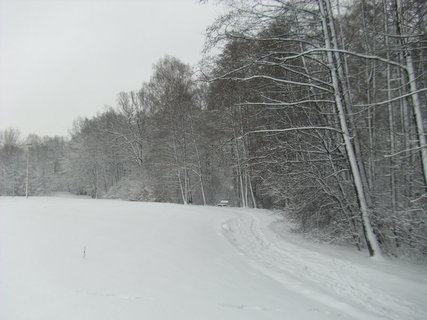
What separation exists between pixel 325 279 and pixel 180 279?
3080 millimetres

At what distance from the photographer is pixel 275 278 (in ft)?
17.7

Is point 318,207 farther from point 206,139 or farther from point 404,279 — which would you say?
point 206,139

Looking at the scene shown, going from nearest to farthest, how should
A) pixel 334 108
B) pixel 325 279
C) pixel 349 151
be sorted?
pixel 325 279 < pixel 349 151 < pixel 334 108

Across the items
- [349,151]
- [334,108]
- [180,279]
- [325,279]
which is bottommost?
[325,279]

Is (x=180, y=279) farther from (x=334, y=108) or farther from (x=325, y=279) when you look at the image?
(x=334, y=108)

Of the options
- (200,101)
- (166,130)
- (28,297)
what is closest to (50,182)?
(166,130)

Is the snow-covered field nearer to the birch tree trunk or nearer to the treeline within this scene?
the birch tree trunk

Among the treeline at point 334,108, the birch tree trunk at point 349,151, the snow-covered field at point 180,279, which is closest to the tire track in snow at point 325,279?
the snow-covered field at point 180,279

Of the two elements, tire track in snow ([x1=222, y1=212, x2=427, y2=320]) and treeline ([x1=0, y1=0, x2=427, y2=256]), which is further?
treeline ([x1=0, y1=0, x2=427, y2=256])

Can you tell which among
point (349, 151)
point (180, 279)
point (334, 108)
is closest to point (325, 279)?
point (180, 279)

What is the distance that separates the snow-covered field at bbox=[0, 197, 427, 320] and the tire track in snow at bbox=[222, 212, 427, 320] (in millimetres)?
22

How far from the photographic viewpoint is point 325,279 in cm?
553

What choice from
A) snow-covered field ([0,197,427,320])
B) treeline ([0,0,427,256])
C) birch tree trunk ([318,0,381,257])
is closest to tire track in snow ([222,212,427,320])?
snow-covered field ([0,197,427,320])

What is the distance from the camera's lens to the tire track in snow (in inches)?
165
